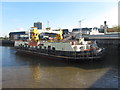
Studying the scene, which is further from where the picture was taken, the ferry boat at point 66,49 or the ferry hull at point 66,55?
the ferry boat at point 66,49

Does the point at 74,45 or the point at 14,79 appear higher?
the point at 74,45

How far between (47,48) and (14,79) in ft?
55.5

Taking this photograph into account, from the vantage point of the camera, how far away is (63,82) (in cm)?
1584

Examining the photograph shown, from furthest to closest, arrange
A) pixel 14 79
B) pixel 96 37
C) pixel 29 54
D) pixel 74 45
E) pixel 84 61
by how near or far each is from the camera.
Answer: pixel 96 37 → pixel 29 54 → pixel 74 45 → pixel 84 61 → pixel 14 79

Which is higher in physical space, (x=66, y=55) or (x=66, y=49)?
(x=66, y=49)

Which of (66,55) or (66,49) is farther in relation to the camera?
(66,49)

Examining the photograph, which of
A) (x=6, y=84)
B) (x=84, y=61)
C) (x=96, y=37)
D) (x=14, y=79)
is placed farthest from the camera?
(x=96, y=37)

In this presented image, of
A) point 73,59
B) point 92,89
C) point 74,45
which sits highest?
point 74,45

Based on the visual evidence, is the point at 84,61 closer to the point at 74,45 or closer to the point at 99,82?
the point at 74,45

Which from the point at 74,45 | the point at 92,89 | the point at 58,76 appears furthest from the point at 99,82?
the point at 74,45

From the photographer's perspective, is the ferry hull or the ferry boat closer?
the ferry hull

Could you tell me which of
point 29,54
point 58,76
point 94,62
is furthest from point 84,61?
point 29,54

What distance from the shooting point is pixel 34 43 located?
1522 inches

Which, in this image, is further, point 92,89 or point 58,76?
point 58,76
